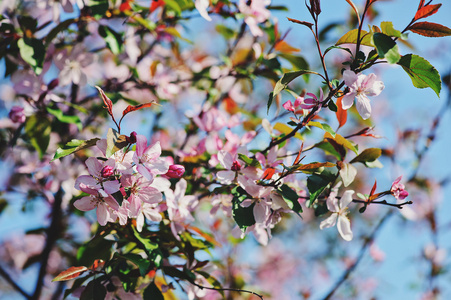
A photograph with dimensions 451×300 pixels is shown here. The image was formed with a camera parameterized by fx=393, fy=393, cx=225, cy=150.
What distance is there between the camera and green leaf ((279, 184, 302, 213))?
0.93 metres

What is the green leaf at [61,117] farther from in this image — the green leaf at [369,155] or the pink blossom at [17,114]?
the green leaf at [369,155]

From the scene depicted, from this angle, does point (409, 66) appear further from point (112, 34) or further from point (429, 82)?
point (112, 34)

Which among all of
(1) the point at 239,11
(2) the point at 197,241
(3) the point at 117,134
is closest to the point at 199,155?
(2) the point at 197,241

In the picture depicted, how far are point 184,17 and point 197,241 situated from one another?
0.88 meters

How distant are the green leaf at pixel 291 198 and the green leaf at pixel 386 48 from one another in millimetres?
374

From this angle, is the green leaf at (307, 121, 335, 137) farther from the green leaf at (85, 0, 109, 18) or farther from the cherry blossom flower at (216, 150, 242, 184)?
the green leaf at (85, 0, 109, 18)

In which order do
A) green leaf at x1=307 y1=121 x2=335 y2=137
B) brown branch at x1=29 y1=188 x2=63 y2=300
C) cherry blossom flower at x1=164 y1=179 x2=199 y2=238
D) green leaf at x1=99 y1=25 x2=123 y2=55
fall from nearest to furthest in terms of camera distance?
green leaf at x1=307 y1=121 x2=335 y2=137 → cherry blossom flower at x1=164 y1=179 x2=199 y2=238 → green leaf at x1=99 y1=25 x2=123 y2=55 → brown branch at x1=29 y1=188 x2=63 y2=300

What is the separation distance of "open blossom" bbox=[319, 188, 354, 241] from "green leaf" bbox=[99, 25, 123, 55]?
0.86 m

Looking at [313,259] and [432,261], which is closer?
[432,261]

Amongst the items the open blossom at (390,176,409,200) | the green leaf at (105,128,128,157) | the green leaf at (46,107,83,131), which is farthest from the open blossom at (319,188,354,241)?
the green leaf at (46,107,83,131)

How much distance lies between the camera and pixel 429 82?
2.77 ft

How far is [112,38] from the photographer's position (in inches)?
53.6

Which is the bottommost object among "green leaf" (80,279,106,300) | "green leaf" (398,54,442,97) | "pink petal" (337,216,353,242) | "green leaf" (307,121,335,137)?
"green leaf" (80,279,106,300)

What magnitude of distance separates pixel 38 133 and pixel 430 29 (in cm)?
118
